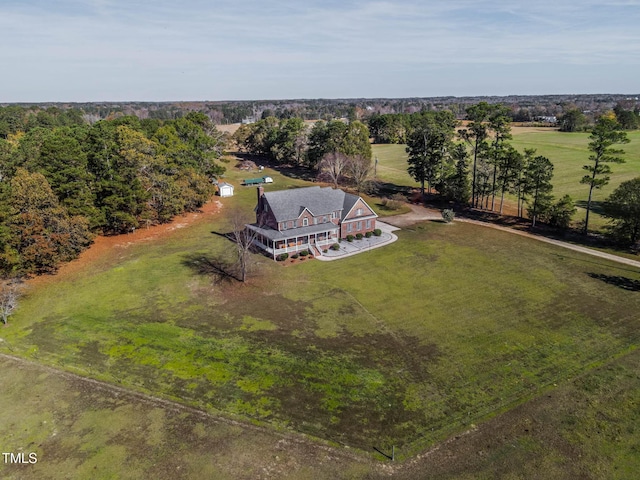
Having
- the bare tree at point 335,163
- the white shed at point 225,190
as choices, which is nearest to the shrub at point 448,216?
the bare tree at point 335,163

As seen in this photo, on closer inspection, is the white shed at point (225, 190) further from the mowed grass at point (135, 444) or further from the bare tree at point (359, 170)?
the mowed grass at point (135, 444)

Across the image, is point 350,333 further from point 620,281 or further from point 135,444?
point 620,281

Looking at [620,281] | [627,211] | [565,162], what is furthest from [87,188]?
[565,162]

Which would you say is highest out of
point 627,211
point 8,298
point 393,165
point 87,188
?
point 87,188

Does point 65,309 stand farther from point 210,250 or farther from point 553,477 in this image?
point 553,477

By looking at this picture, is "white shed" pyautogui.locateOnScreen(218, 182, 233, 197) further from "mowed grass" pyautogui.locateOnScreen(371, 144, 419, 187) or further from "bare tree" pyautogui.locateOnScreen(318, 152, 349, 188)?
"mowed grass" pyautogui.locateOnScreen(371, 144, 419, 187)

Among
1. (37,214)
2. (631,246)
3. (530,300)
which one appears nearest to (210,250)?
(37,214)
